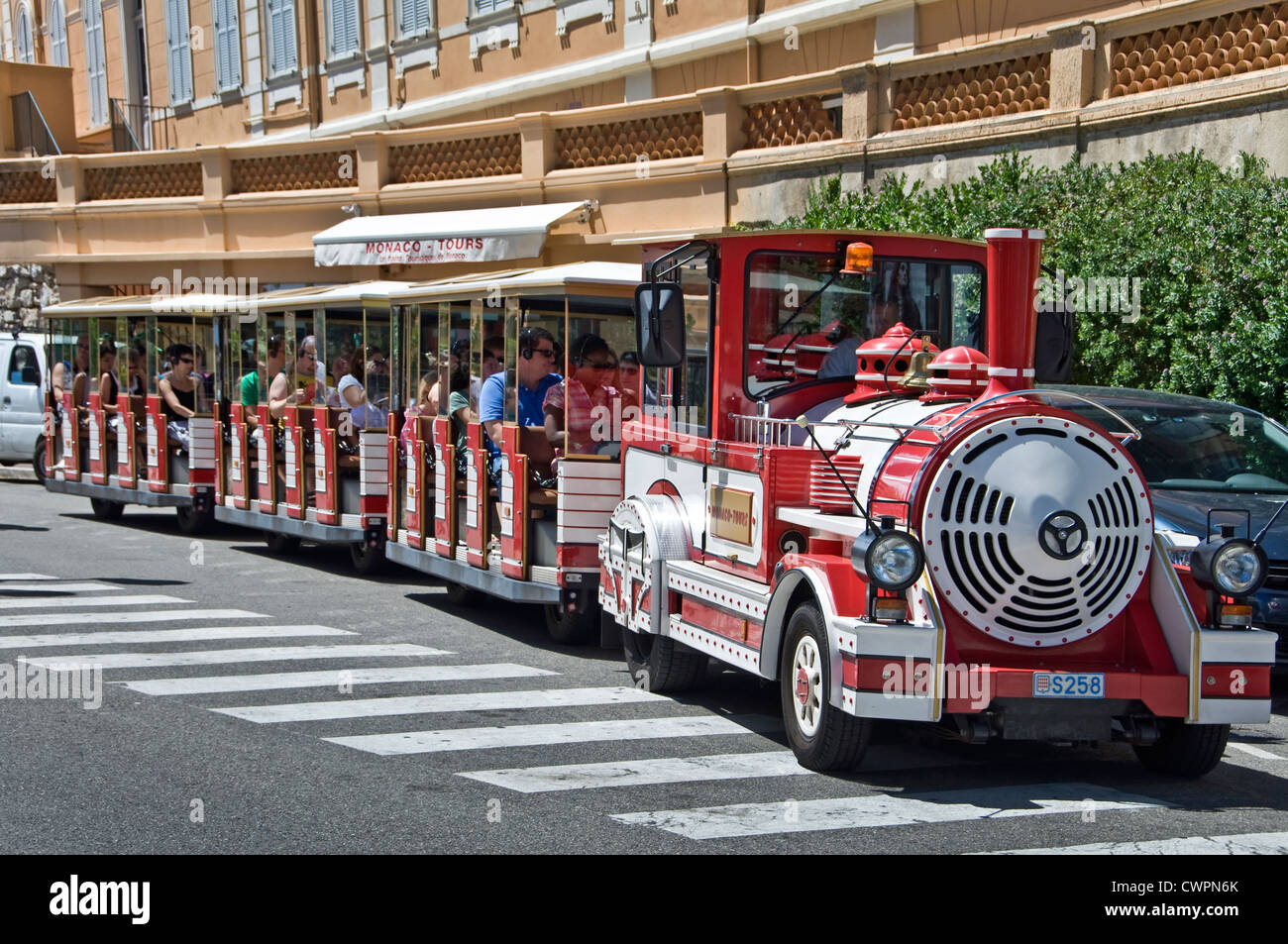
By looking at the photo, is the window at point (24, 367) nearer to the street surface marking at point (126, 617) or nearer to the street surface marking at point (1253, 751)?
the street surface marking at point (126, 617)

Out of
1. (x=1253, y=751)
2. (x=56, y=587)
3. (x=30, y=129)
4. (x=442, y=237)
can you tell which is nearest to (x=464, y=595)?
(x=56, y=587)

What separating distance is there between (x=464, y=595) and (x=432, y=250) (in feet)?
35.2

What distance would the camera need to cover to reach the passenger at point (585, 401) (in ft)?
36.2

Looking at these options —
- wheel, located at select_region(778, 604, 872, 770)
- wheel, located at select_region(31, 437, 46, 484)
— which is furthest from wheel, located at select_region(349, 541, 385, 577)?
→ wheel, located at select_region(31, 437, 46, 484)

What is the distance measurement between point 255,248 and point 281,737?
2063cm

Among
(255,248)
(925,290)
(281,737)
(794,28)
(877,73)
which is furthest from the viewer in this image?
(255,248)

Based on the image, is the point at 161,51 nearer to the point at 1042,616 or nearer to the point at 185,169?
the point at 185,169

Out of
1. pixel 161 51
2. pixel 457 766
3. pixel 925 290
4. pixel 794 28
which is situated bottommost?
pixel 457 766

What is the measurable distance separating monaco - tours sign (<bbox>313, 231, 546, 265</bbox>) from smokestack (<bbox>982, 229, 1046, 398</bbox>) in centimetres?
1446

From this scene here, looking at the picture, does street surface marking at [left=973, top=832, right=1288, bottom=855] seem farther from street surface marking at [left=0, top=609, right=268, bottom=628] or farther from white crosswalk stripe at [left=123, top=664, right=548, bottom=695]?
street surface marking at [left=0, top=609, right=268, bottom=628]

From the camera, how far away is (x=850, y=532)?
705 centimetres

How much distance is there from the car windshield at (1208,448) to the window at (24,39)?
37329 mm

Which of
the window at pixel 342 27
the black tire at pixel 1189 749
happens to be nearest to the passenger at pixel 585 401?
the black tire at pixel 1189 749

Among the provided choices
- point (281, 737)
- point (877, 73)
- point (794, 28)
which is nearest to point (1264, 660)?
point (281, 737)
